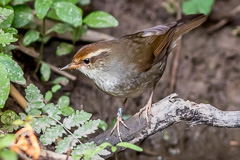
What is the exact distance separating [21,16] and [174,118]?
1.92 meters


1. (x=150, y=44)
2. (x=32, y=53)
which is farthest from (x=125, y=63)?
(x=32, y=53)

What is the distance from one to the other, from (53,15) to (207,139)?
2584 millimetres

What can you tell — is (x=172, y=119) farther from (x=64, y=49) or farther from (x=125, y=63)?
(x=64, y=49)

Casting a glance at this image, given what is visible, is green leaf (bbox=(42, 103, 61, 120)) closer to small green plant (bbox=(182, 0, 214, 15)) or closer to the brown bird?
the brown bird

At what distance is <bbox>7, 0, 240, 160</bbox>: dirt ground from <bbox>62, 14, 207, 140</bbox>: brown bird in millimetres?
1193

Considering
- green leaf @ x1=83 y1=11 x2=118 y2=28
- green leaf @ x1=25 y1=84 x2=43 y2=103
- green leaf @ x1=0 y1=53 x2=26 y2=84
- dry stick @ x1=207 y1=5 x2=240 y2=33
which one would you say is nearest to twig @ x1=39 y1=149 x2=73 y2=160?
green leaf @ x1=25 y1=84 x2=43 y2=103

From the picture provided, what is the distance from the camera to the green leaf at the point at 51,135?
2981 mm

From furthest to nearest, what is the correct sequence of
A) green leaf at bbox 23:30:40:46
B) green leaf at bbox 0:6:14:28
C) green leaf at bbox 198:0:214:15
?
green leaf at bbox 198:0:214:15 < green leaf at bbox 23:30:40:46 < green leaf at bbox 0:6:14:28

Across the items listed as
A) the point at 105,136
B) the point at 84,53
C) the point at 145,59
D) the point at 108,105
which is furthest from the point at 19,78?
the point at 108,105

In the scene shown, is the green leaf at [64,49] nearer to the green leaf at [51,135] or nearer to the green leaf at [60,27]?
the green leaf at [60,27]

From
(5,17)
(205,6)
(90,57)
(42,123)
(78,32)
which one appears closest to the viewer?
(42,123)

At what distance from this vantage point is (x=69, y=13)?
12.9ft

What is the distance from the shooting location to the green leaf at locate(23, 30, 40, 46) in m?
4.30

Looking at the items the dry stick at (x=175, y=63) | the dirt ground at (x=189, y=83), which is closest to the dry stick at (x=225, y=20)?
the dirt ground at (x=189, y=83)
